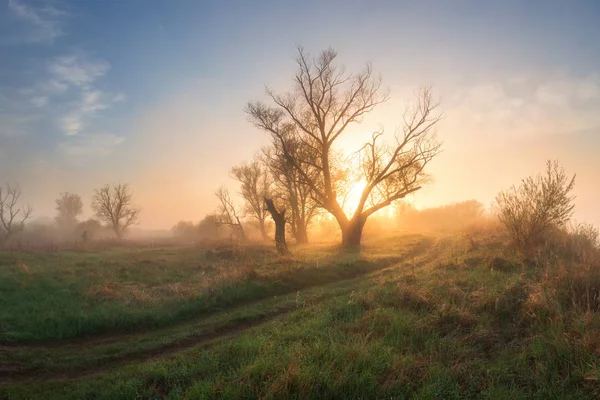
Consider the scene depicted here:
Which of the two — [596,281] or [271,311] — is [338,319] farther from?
[596,281]

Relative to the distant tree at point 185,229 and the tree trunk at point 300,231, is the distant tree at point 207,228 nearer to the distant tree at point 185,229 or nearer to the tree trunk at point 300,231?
the distant tree at point 185,229

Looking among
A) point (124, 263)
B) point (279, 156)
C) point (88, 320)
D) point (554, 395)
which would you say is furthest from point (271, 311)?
point (279, 156)

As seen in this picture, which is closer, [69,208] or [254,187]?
[254,187]

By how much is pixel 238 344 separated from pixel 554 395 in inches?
220

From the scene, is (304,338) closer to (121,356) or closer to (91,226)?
(121,356)

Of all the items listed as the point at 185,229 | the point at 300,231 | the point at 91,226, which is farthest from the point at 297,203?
the point at 91,226

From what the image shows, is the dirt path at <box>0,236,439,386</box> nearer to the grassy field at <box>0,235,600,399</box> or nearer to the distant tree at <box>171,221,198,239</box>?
the grassy field at <box>0,235,600,399</box>

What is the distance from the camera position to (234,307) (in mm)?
12188

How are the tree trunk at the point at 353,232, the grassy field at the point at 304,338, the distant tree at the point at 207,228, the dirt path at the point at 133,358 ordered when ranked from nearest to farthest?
1. the grassy field at the point at 304,338
2. the dirt path at the point at 133,358
3. the tree trunk at the point at 353,232
4. the distant tree at the point at 207,228

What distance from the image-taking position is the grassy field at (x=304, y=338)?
5992mm

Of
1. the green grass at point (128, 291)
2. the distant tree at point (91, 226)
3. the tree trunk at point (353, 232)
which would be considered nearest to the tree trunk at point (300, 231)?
the tree trunk at point (353, 232)

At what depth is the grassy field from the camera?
5992mm

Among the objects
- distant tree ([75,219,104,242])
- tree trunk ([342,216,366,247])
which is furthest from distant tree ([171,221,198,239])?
tree trunk ([342,216,366,247])

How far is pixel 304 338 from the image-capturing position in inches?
318
